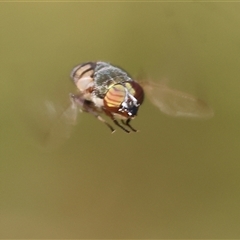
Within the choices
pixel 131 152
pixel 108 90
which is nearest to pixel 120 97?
pixel 108 90

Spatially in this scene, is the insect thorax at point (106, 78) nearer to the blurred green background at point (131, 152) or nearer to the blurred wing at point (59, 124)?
the blurred wing at point (59, 124)

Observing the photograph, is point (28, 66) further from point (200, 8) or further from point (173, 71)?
point (173, 71)

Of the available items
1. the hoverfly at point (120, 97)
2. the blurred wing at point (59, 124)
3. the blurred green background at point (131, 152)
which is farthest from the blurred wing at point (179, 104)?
the blurred green background at point (131, 152)

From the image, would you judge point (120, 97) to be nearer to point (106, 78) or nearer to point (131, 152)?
point (106, 78)

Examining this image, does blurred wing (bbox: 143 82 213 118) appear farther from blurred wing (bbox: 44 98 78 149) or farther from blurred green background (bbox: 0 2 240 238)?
blurred green background (bbox: 0 2 240 238)

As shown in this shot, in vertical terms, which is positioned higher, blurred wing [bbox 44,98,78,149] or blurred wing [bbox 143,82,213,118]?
blurred wing [bbox 143,82,213,118]

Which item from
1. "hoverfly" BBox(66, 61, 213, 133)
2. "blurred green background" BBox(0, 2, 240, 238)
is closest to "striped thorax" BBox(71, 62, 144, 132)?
"hoverfly" BBox(66, 61, 213, 133)

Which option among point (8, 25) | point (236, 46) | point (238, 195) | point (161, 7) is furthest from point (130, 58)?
point (238, 195)
